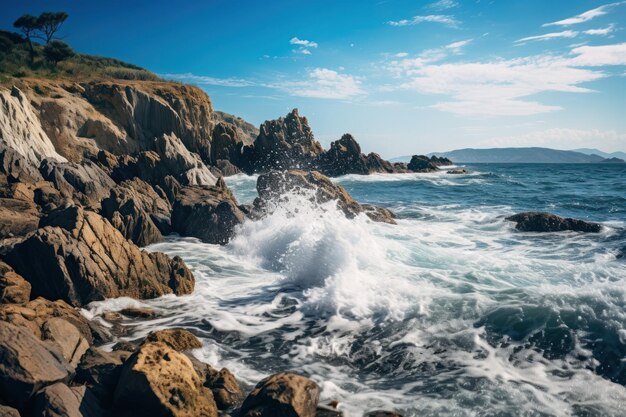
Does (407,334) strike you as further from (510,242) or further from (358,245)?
(510,242)

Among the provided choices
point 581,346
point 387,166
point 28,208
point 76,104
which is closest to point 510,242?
point 581,346

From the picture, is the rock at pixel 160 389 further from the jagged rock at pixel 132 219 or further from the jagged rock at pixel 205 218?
the jagged rock at pixel 205 218

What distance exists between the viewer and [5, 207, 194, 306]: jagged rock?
9.67 meters

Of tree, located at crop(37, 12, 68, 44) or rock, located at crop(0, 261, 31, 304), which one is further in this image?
tree, located at crop(37, 12, 68, 44)

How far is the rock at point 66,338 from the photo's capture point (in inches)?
263

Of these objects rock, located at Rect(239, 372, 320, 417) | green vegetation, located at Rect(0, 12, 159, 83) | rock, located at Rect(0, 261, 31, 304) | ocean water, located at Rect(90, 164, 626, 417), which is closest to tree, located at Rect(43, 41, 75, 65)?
green vegetation, located at Rect(0, 12, 159, 83)

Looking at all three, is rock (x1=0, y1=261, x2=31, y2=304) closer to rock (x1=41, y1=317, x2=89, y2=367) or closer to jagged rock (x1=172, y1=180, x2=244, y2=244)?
rock (x1=41, y1=317, x2=89, y2=367)

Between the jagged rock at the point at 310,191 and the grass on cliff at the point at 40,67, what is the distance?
34411 millimetres

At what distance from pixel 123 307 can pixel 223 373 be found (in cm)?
445

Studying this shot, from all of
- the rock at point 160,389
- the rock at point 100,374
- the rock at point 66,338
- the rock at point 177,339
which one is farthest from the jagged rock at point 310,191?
the rock at point 160,389

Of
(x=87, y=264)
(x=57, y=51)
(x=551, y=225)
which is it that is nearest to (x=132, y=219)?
(x=87, y=264)

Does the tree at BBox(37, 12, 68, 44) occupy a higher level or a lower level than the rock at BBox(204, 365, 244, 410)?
higher

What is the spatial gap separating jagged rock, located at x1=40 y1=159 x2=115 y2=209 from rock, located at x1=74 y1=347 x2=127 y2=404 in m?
15.7

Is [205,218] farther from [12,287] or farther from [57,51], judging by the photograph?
[57,51]
